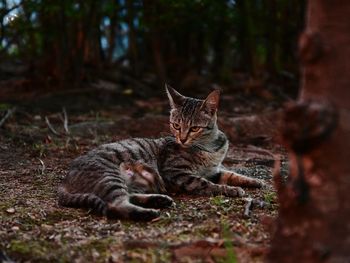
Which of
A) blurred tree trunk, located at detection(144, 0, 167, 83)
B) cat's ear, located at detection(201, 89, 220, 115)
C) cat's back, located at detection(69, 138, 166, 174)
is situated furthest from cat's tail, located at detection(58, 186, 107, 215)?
blurred tree trunk, located at detection(144, 0, 167, 83)

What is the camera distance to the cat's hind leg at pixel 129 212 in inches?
141

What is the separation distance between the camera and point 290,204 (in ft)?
7.82

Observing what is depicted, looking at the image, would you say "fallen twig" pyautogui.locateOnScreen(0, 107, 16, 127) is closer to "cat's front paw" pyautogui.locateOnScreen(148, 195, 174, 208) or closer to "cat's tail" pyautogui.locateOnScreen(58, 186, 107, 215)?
"cat's tail" pyautogui.locateOnScreen(58, 186, 107, 215)

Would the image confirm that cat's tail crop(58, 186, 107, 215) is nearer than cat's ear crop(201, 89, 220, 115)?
Yes

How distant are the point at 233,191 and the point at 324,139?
7.11 feet

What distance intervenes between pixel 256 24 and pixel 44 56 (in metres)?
3.45

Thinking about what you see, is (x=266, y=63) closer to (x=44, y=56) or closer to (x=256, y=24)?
(x=256, y=24)

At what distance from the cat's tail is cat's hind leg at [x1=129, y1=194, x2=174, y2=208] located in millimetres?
245

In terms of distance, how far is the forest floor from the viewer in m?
3.03

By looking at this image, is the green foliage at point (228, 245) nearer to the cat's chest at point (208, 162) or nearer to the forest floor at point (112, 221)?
the forest floor at point (112, 221)

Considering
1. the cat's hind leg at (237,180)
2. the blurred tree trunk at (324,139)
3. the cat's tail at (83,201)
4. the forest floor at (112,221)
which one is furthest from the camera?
the cat's hind leg at (237,180)

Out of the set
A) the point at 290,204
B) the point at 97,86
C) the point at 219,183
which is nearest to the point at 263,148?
the point at 219,183

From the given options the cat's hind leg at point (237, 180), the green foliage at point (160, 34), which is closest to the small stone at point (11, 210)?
the cat's hind leg at point (237, 180)

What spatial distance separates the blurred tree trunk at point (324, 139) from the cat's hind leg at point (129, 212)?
1.38 metres
